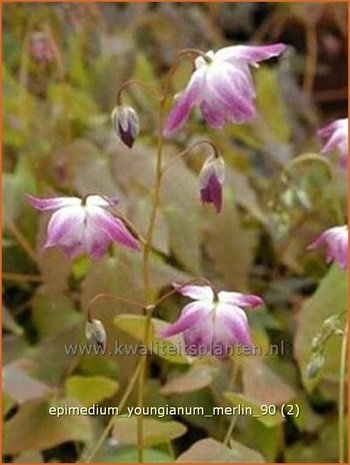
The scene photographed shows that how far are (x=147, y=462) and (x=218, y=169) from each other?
0.27 metres

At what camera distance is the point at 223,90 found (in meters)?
0.69

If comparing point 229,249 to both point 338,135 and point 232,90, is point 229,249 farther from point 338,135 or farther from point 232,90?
point 232,90

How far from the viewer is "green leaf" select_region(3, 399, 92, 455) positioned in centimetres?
92

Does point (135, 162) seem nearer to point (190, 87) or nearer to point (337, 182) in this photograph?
point (337, 182)

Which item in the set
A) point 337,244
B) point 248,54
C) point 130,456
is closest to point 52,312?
point 130,456

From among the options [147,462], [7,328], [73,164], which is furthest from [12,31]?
[147,462]

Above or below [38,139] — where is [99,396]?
below

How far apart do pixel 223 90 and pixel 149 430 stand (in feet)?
0.84

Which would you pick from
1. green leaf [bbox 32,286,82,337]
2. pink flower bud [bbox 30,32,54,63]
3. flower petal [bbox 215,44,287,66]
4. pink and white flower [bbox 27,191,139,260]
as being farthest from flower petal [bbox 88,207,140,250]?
pink flower bud [bbox 30,32,54,63]

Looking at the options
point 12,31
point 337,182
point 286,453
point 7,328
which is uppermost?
point 12,31

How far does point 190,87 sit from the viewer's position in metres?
0.71

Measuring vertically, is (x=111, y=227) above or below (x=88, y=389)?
above

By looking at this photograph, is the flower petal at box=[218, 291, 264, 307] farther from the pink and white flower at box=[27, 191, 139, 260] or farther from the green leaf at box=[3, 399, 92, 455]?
the green leaf at box=[3, 399, 92, 455]

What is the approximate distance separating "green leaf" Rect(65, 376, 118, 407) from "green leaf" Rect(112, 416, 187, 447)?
2.9 inches
